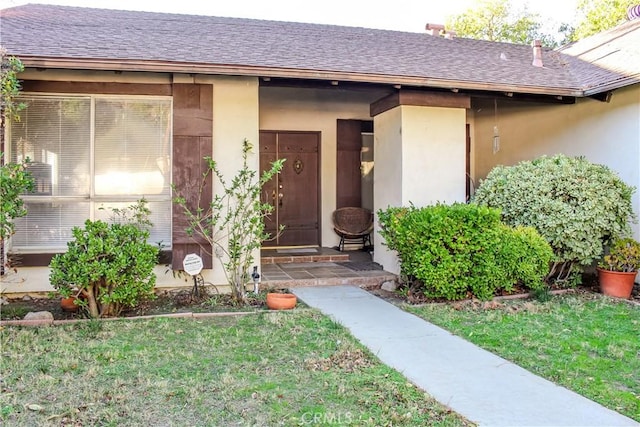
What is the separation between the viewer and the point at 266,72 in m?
5.93

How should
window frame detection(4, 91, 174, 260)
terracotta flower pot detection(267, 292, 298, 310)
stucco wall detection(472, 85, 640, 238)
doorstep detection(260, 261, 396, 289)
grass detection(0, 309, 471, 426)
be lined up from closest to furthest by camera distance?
grass detection(0, 309, 471, 426), terracotta flower pot detection(267, 292, 298, 310), window frame detection(4, 91, 174, 260), doorstep detection(260, 261, 396, 289), stucco wall detection(472, 85, 640, 238)

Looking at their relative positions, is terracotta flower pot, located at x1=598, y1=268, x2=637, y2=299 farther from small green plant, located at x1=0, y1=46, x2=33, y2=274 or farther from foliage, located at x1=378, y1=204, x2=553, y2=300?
small green plant, located at x1=0, y1=46, x2=33, y2=274

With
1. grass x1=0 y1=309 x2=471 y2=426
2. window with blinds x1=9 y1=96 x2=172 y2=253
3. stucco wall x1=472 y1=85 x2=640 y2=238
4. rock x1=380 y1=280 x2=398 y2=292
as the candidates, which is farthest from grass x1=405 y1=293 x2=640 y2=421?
window with blinds x1=9 y1=96 x2=172 y2=253

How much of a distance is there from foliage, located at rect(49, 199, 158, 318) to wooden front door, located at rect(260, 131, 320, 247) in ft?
13.4

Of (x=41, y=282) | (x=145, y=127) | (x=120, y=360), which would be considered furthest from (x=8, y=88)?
(x=120, y=360)

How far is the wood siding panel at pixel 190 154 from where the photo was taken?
6.02m

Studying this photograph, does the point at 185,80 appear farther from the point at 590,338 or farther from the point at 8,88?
the point at 590,338

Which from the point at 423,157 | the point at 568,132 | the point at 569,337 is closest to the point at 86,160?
the point at 423,157

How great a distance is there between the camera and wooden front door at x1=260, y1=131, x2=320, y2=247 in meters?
9.20

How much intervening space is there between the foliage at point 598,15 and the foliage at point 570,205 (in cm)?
1490

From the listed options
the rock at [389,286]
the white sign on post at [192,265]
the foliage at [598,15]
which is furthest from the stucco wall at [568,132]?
the foliage at [598,15]

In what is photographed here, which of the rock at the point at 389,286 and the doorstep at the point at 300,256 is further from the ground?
the doorstep at the point at 300,256

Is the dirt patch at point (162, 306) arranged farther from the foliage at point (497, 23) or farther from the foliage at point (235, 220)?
the foliage at point (497, 23)

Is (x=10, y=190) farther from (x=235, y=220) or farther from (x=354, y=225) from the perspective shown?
(x=354, y=225)
